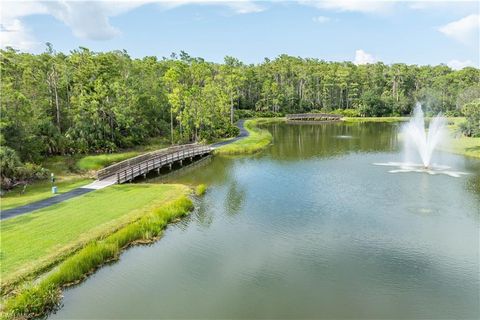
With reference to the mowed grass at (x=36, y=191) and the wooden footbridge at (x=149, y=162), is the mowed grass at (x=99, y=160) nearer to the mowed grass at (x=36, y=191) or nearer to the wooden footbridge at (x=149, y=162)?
the wooden footbridge at (x=149, y=162)

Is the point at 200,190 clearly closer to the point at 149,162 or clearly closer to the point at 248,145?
the point at 149,162

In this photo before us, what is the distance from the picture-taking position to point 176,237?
25.7 m

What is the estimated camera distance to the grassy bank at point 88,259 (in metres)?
16.7

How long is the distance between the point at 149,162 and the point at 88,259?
77.1ft

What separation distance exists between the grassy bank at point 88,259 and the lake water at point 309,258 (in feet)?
2.06

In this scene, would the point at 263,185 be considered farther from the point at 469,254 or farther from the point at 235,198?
the point at 469,254

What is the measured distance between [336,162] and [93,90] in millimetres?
32114

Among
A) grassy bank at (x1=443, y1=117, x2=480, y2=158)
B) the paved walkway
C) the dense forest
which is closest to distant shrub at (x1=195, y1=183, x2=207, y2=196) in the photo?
the paved walkway

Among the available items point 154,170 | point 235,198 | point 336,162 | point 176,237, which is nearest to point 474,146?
point 336,162

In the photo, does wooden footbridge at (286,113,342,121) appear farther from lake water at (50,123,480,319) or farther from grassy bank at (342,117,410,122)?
lake water at (50,123,480,319)

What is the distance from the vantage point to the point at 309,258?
2200 cm

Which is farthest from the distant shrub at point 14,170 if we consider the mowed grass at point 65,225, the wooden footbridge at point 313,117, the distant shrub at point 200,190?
the wooden footbridge at point 313,117

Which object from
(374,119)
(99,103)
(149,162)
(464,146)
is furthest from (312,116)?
(149,162)

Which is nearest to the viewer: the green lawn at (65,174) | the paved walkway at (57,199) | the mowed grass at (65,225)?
the mowed grass at (65,225)
